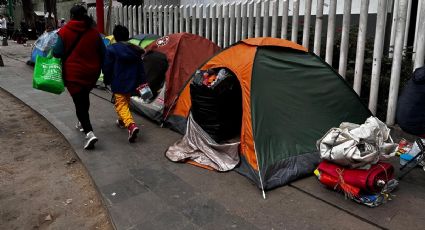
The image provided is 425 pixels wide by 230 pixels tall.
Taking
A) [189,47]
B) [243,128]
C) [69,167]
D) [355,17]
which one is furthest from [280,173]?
[355,17]

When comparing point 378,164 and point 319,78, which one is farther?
point 319,78

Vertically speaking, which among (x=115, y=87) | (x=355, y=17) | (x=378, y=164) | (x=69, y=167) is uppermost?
(x=355, y=17)

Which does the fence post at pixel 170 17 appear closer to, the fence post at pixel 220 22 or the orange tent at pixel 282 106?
the fence post at pixel 220 22

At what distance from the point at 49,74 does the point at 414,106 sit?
4130mm

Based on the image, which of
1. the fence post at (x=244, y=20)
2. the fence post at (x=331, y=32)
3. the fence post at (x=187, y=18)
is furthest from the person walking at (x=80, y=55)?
the fence post at (x=187, y=18)

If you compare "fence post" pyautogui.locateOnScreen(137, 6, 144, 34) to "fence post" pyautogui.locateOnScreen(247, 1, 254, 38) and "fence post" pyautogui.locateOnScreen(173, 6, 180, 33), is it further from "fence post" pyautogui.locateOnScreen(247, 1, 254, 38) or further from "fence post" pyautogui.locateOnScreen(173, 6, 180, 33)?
"fence post" pyautogui.locateOnScreen(247, 1, 254, 38)

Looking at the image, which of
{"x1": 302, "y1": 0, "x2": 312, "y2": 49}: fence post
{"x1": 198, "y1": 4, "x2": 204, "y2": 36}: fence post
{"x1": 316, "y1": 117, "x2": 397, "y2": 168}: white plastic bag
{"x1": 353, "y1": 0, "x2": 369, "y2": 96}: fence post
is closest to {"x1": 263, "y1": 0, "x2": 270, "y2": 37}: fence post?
{"x1": 302, "y1": 0, "x2": 312, "y2": 49}: fence post

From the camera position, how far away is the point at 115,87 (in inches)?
206

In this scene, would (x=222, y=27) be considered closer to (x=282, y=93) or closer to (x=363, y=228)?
(x=282, y=93)

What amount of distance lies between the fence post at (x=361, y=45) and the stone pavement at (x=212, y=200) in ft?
4.92

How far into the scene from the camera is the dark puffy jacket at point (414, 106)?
11.5ft

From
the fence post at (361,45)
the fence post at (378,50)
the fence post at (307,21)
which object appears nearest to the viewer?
the fence post at (378,50)

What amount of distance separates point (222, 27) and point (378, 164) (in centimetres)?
448

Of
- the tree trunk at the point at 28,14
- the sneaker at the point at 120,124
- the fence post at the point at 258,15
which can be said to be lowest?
the sneaker at the point at 120,124
